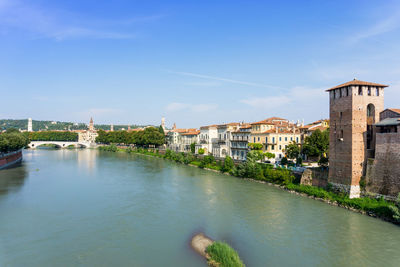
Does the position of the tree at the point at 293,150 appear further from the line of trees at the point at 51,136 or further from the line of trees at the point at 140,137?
the line of trees at the point at 51,136

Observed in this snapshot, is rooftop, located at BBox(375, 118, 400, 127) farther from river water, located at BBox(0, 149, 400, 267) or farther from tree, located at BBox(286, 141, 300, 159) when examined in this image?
tree, located at BBox(286, 141, 300, 159)

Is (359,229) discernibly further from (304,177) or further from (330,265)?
(304,177)

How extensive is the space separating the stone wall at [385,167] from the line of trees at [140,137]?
53827mm

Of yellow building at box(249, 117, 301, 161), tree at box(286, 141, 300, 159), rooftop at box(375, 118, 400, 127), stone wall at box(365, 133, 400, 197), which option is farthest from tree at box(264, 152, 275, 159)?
rooftop at box(375, 118, 400, 127)

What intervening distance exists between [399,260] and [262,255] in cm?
644

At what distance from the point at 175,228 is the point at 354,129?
14952mm

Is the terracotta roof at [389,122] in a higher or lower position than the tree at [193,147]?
higher

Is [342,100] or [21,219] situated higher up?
[342,100]

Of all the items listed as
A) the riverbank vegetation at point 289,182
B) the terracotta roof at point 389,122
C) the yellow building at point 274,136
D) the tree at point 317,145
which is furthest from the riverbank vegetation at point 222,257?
the yellow building at point 274,136

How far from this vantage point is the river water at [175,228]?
13.3 m

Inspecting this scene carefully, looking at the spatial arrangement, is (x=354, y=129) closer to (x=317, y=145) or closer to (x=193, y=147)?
(x=317, y=145)

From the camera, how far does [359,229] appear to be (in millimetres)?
16906

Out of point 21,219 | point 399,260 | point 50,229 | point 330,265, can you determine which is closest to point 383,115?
point 399,260

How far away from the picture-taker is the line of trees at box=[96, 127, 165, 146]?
69938mm
